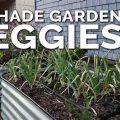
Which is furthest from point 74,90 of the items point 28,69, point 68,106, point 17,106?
point 28,69

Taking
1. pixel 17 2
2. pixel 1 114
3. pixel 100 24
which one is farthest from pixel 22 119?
pixel 17 2

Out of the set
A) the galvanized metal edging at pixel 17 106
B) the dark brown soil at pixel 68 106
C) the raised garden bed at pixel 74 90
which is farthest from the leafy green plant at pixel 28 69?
the dark brown soil at pixel 68 106

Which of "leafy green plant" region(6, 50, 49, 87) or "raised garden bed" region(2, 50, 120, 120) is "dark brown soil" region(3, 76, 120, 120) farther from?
"leafy green plant" region(6, 50, 49, 87)

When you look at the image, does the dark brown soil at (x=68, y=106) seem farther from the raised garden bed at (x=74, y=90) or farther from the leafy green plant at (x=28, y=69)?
the leafy green plant at (x=28, y=69)

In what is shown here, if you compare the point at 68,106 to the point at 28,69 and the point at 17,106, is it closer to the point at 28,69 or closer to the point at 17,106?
the point at 17,106

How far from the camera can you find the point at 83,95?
3.64 meters

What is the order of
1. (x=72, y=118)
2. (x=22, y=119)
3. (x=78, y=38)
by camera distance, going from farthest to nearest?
(x=78, y=38), (x=22, y=119), (x=72, y=118)

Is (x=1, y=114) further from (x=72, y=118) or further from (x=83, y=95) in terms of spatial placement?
(x=72, y=118)

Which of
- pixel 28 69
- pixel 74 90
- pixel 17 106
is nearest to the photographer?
pixel 74 90

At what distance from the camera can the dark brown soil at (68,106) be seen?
10.4ft

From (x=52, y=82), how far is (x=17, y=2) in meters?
10.5

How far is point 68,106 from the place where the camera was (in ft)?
10.9

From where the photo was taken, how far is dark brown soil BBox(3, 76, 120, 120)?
124 inches

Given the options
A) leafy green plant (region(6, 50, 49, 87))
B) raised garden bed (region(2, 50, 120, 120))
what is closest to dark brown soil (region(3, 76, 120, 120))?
raised garden bed (region(2, 50, 120, 120))
